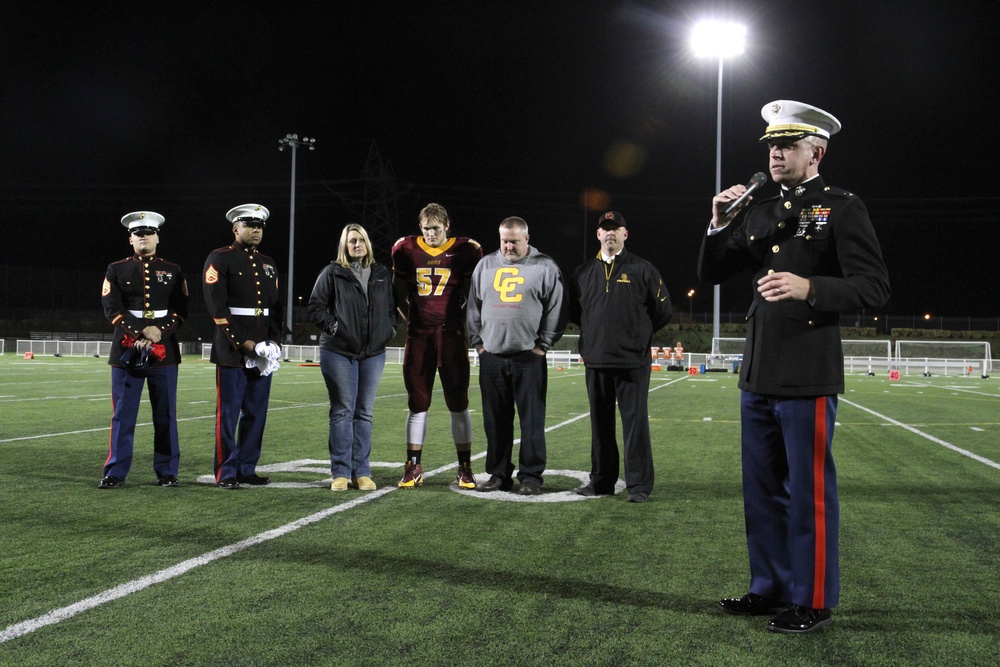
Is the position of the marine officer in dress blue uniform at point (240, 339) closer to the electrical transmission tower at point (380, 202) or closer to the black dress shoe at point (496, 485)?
the black dress shoe at point (496, 485)

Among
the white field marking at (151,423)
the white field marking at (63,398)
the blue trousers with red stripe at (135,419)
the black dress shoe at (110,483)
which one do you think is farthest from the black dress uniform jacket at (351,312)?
the white field marking at (63,398)

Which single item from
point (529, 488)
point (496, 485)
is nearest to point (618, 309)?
point (529, 488)

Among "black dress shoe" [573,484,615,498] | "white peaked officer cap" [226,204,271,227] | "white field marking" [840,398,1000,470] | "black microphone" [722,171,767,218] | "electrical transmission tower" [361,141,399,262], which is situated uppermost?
"electrical transmission tower" [361,141,399,262]

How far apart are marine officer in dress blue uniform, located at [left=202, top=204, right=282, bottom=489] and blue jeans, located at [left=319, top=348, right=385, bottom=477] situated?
21.0 inches

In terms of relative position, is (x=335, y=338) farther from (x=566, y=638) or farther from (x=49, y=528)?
(x=566, y=638)

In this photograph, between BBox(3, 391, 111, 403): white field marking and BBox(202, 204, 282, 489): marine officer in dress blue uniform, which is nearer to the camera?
BBox(202, 204, 282, 489): marine officer in dress blue uniform

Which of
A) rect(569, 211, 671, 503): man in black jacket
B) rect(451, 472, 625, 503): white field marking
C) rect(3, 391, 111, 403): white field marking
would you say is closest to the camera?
rect(451, 472, 625, 503): white field marking

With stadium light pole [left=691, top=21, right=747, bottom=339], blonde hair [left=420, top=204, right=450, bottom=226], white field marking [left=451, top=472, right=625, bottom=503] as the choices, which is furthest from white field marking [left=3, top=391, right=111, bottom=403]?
stadium light pole [left=691, top=21, right=747, bottom=339]

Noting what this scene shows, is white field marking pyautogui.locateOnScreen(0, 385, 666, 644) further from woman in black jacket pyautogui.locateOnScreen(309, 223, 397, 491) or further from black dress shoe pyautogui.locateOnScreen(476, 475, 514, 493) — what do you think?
black dress shoe pyautogui.locateOnScreen(476, 475, 514, 493)

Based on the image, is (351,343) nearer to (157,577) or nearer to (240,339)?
(240,339)

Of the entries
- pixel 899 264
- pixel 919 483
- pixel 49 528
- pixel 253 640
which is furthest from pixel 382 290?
pixel 899 264

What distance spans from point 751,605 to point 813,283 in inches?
52.0

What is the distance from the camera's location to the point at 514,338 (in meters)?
6.14

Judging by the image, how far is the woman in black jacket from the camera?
6137 mm
